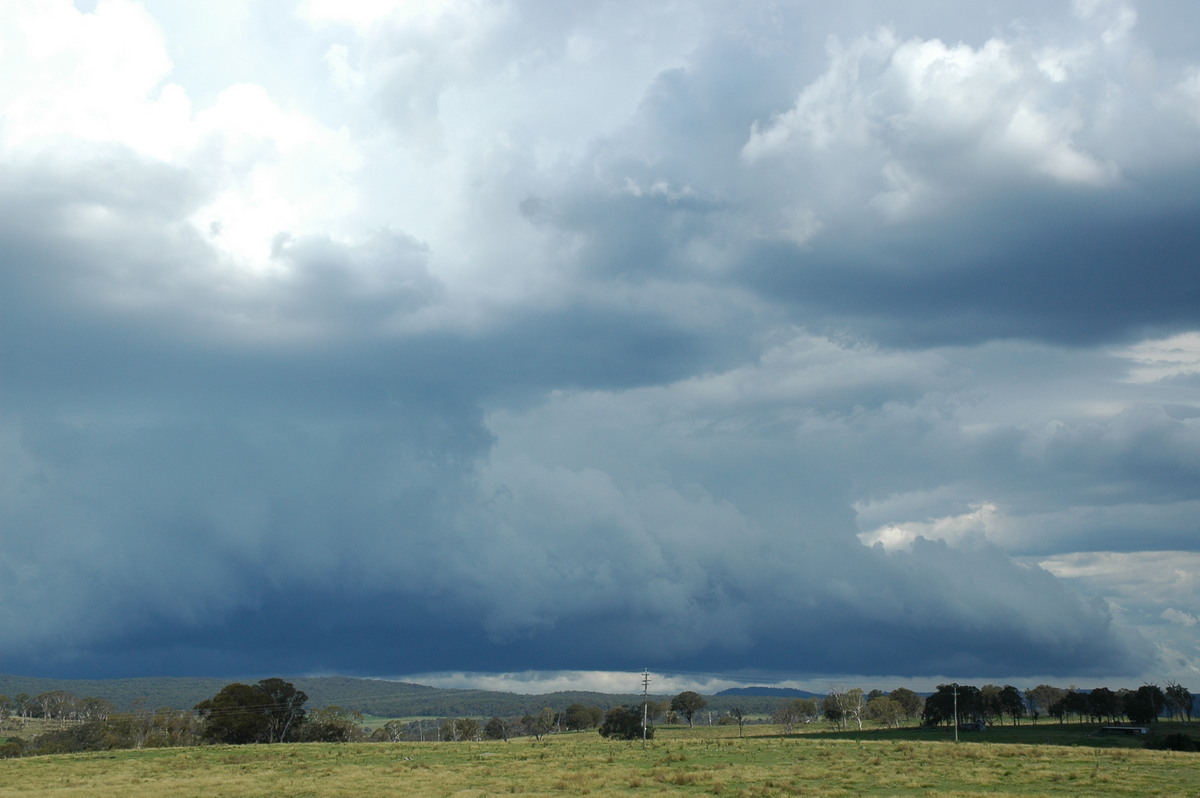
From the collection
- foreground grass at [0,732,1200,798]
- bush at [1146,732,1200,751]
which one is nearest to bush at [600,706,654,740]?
foreground grass at [0,732,1200,798]

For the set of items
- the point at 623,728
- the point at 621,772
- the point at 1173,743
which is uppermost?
the point at 621,772

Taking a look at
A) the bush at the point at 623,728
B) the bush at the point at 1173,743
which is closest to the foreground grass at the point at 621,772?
the bush at the point at 1173,743

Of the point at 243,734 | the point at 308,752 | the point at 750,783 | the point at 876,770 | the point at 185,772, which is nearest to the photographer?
the point at 750,783

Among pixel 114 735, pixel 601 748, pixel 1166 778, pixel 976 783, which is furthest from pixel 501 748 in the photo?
pixel 114 735

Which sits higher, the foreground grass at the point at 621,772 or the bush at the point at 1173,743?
the foreground grass at the point at 621,772

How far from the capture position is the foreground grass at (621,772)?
217 feet

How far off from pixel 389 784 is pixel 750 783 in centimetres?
2780

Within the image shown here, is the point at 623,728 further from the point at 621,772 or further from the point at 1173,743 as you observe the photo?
the point at 621,772

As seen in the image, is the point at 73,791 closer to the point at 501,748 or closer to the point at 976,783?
the point at 501,748

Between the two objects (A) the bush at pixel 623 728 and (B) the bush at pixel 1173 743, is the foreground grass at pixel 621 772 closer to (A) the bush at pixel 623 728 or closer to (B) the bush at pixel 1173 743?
(B) the bush at pixel 1173 743

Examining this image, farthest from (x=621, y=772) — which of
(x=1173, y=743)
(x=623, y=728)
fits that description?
(x=623, y=728)

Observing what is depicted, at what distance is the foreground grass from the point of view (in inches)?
2601

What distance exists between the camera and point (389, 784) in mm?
72812

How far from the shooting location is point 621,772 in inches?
3007
